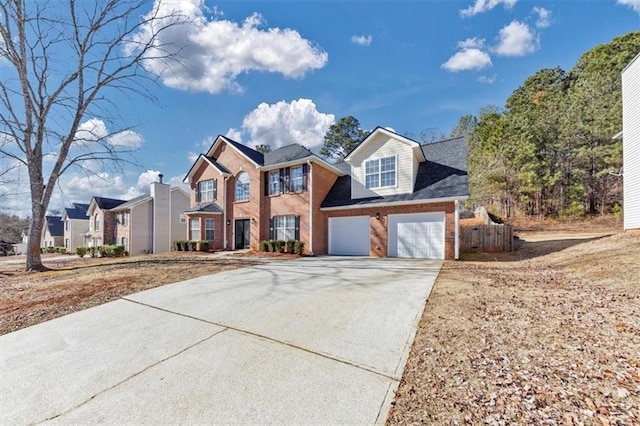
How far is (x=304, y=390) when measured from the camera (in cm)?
285

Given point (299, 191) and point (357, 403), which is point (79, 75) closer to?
point (299, 191)

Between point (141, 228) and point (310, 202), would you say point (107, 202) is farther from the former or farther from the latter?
point (310, 202)

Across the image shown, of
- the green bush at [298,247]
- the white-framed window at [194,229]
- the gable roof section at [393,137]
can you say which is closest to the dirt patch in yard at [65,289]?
the green bush at [298,247]

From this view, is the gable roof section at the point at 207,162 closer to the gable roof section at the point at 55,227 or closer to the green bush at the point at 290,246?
the green bush at the point at 290,246

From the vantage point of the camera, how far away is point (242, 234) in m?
18.9

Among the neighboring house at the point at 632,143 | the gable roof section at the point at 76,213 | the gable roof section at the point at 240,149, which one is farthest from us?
the gable roof section at the point at 76,213

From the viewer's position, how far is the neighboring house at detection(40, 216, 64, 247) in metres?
43.6

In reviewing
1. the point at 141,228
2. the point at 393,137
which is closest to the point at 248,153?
the point at 393,137

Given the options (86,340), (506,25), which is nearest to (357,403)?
(86,340)

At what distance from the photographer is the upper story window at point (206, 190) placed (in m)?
19.9

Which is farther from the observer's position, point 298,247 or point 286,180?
point 286,180

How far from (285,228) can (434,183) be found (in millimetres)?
8839

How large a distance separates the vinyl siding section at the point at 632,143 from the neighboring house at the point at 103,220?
3968 centimetres

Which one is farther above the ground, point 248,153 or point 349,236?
point 248,153
